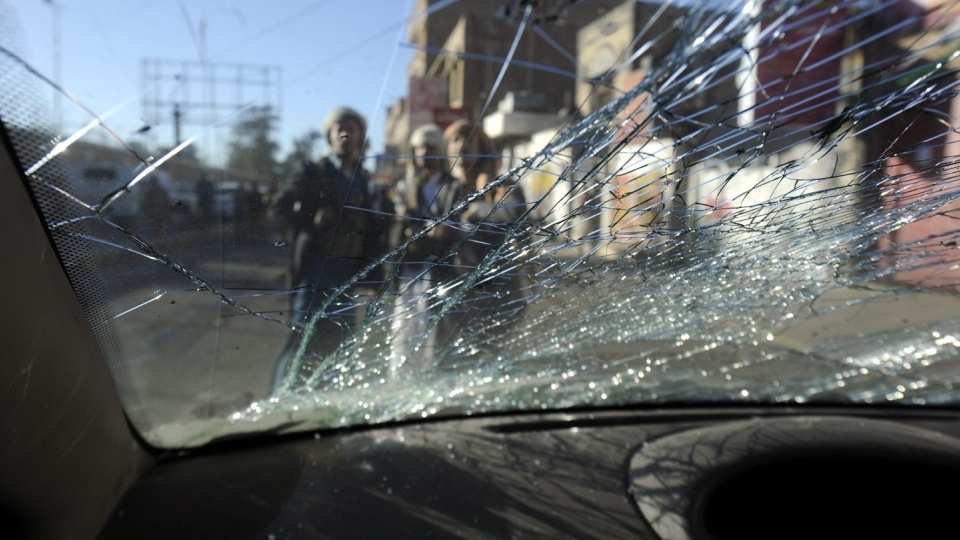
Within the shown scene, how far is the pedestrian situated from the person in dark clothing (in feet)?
0.32

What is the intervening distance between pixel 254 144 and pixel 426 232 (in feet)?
1.77

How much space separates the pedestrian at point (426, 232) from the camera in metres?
1.99

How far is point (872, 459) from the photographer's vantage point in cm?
257

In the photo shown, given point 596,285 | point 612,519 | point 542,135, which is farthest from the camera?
point 596,285

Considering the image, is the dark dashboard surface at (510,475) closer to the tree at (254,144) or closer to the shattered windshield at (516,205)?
the shattered windshield at (516,205)

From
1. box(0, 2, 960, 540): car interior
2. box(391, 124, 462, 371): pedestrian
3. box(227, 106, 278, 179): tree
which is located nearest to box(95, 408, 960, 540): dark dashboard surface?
box(0, 2, 960, 540): car interior

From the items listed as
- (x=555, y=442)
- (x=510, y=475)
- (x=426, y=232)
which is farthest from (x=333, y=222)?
(x=555, y=442)

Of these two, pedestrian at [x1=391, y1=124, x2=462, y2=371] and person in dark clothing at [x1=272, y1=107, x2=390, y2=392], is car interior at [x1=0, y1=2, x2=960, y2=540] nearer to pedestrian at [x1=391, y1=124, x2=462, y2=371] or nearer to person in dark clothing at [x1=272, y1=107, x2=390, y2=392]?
pedestrian at [x1=391, y1=124, x2=462, y2=371]

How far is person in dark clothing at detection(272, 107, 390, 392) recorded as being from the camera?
1.97m

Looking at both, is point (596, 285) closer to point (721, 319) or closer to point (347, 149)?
point (721, 319)

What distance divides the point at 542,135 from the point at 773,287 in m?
1.16

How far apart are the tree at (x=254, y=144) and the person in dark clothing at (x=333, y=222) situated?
0.31ft

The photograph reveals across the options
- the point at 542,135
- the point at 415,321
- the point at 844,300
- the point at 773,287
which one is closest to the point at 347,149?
the point at 542,135

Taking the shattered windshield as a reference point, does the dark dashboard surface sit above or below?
→ below
